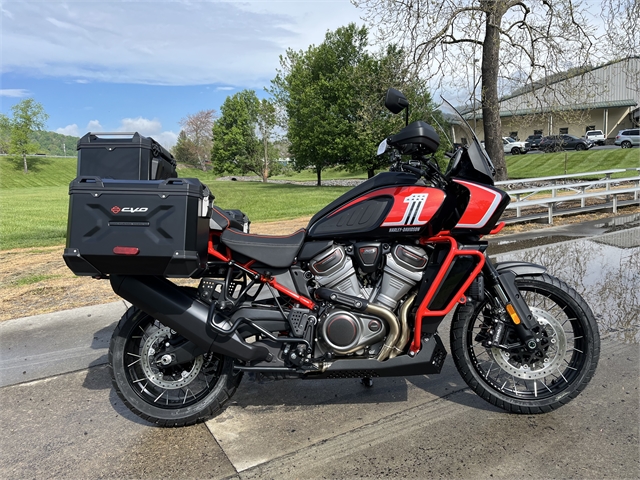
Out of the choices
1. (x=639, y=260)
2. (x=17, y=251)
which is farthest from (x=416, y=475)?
(x=17, y=251)

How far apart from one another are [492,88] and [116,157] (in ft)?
45.1

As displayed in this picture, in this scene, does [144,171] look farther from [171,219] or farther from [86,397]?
[86,397]

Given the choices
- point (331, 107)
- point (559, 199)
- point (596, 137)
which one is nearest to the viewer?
point (559, 199)

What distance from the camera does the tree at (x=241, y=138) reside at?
54.5m

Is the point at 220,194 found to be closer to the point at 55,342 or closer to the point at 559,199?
the point at 559,199

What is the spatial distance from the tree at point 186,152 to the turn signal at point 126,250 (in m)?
67.6

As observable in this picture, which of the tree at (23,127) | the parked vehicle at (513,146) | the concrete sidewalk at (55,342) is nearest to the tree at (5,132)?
the tree at (23,127)

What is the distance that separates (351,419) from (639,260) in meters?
5.97

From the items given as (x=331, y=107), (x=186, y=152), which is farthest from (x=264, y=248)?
(x=186, y=152)

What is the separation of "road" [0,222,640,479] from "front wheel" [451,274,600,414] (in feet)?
0.46

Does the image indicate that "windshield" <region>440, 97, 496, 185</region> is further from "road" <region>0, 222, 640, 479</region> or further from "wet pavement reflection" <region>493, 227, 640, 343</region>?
"wet pavement reflection" <region>493, 227, 640, 343</region>

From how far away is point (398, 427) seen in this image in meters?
3.09

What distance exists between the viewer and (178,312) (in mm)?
3008

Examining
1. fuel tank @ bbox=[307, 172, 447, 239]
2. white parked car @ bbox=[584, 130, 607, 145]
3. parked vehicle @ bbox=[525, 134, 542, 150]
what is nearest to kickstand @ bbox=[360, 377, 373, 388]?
fuel tank @ bbox=[307, 172, 447, 239]
